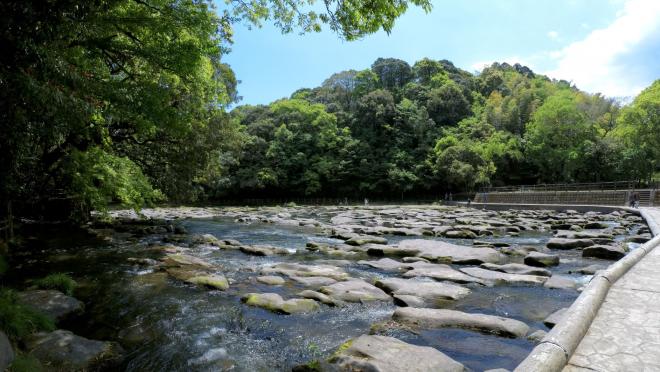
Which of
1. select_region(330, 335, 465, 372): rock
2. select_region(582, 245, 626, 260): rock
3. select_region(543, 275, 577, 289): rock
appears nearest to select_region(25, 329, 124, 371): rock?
select_region(330, 335, 465, 372): rock

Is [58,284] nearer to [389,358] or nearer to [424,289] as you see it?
[389,358]

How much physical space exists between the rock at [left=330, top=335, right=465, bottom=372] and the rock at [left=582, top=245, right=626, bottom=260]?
730cm

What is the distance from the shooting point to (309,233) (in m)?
14.8

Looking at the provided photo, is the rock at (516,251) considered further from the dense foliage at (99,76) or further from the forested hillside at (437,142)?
the forested hillside at (437,142)

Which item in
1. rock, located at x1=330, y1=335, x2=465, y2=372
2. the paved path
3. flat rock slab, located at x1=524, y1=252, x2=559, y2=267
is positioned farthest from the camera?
flat rock slab, located at x1=524, y1=252, x2=559, y2=267

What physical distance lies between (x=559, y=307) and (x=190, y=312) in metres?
Result: 5.22

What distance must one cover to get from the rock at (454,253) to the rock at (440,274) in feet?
3.16

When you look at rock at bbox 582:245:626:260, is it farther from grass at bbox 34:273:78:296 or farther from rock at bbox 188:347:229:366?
grass at bbox 34:273:78:296

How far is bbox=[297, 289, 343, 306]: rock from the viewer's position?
5.40 m

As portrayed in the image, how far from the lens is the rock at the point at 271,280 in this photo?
662 cm

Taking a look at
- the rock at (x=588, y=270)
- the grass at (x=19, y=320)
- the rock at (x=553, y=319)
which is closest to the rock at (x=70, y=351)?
Answer: the grass at (x=19, y=320)

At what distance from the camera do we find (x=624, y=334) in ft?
11.0

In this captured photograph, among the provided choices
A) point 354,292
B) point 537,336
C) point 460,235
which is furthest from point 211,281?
point 460,235

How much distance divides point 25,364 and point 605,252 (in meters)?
10.6
